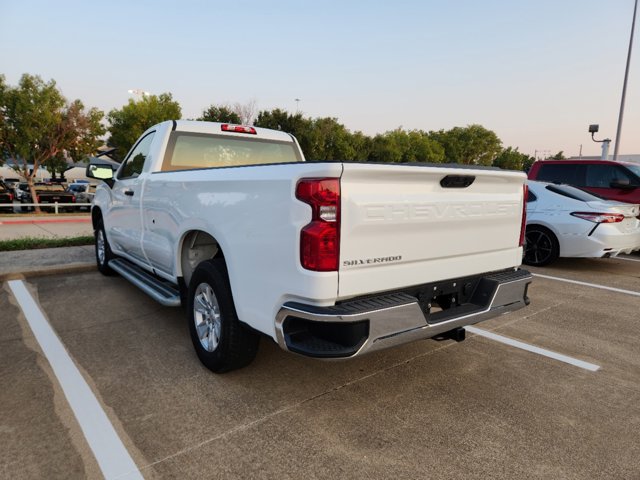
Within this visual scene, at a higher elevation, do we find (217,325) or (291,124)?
(291,124)

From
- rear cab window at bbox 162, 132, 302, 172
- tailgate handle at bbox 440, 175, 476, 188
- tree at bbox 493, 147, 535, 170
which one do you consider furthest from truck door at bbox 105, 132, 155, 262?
tree at bbox 493, 147, 535, 170

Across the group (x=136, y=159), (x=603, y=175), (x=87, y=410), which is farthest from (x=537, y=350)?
(x=603, y=175)

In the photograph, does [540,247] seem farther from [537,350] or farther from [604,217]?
[537,350]

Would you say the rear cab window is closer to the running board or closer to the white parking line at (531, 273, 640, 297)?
the running board

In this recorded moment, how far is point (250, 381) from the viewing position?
120 inches

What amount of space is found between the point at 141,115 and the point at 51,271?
3044cm

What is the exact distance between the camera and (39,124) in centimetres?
2097

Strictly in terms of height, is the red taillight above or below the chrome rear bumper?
above

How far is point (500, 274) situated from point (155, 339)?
2.95 metres

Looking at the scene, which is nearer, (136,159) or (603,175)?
(136,159)

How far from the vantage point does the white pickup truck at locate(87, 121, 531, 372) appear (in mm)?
2230

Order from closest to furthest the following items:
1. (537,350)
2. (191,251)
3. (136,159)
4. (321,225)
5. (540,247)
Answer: (321,225) → (191,251) → (537,350) → (136,159) → (540,247)

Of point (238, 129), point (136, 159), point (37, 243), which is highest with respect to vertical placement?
point (238, 129)

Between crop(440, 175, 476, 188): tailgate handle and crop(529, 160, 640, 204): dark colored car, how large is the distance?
7.64 metres
